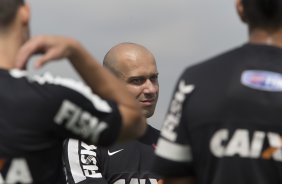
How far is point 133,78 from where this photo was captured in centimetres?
967

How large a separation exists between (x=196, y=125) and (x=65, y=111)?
0.82 meters

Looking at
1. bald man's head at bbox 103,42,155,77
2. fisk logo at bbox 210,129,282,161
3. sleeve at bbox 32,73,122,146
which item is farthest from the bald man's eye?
fisk logo at bbox 210,129,282,161

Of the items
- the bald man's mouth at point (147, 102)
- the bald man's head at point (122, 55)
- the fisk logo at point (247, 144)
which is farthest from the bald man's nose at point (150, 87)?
the fisk logo at point (247, 144)

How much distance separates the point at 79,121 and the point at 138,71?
435 centimetres

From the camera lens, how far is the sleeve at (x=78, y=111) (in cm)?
534

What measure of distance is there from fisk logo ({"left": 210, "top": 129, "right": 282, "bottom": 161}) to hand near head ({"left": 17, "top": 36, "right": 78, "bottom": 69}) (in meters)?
1.08

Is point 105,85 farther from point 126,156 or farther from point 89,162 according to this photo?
point 126,156

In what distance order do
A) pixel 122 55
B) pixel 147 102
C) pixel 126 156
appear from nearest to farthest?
pixel 126 156, pixel 147 102, pixel 122 55

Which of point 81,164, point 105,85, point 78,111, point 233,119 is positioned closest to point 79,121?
point 78,111

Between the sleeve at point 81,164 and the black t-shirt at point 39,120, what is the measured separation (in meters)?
3.10

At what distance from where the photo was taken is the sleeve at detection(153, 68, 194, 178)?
18.3ft

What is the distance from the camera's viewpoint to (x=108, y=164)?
29.1 feet

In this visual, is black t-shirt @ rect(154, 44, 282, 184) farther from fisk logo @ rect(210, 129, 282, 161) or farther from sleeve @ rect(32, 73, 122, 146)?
sleeve @ rect(32, 73, 122, 146)

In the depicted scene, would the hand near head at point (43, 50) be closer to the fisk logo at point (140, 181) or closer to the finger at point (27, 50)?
the finger at point (27, 50)
